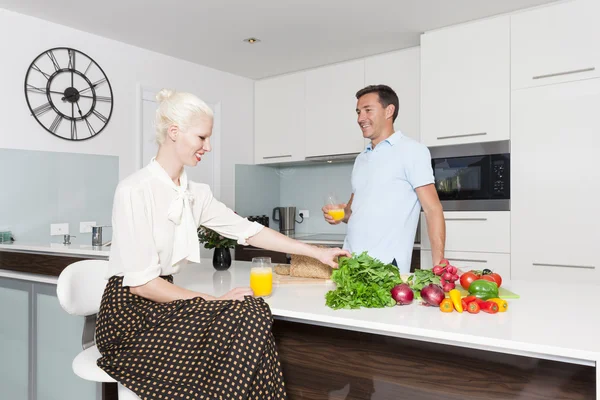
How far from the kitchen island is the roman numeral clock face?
2080 millimetres

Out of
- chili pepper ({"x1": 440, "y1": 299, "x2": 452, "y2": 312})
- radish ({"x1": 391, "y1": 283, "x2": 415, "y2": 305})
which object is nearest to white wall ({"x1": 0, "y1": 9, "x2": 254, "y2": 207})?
radish ({"x1": 391, "y1": 283, "x2": 415, "y2": 305})

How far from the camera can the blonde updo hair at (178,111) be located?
1.53m

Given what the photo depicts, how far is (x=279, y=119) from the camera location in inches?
174

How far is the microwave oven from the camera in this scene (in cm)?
304

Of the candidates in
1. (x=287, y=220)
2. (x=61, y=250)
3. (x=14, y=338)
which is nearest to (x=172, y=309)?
(x=61, y=250)

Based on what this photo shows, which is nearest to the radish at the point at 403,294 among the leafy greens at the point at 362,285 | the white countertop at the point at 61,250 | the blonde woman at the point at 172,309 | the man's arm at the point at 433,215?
the leafy greens at the point at 362,285

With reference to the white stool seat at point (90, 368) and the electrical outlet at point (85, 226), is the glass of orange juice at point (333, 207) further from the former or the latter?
the electrical outlet at point (85, 226)

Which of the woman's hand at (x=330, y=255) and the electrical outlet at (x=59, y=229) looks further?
the electrical outlet at (x=59, y=229)

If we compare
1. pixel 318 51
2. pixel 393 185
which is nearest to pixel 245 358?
pixel 393 185

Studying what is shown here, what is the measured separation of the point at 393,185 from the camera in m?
2.21

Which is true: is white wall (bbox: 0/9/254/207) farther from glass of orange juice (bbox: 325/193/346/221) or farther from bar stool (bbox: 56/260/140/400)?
glass of orange juice (bbox: 325/193/346/221)

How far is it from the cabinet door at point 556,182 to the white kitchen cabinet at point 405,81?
31.1 inches

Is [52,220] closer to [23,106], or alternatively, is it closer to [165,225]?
[23,106]

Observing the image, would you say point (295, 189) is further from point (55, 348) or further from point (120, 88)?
point (55, 348)
